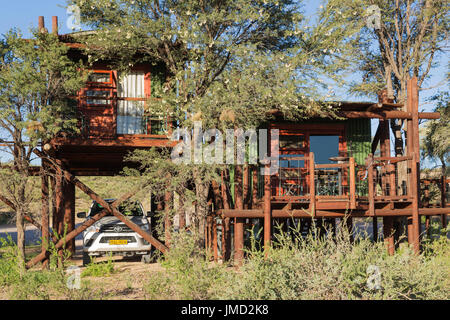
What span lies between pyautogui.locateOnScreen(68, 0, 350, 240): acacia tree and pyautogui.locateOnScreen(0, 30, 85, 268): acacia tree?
3.69ft

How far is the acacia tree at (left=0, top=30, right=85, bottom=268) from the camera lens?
35.8 feet

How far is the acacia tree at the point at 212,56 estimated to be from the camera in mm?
11055

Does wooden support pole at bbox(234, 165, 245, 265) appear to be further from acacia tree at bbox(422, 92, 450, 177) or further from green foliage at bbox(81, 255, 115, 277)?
acacia tree at bbox(422, 92, 450, 177)

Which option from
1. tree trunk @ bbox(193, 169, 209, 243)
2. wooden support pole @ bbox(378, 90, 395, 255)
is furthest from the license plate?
wooden support pole @ bbox(378, 90, 395, 255)

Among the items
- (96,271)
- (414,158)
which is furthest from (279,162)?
(96,271)

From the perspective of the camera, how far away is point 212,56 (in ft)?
39.8

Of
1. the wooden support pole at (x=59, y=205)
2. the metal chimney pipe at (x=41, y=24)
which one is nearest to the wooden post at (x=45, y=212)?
the wooden support pole at (x=59, y=205)

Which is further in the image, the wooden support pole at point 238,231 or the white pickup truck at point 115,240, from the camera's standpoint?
the white pickup truck at point 115,240

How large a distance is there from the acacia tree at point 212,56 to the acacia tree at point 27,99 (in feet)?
3.69

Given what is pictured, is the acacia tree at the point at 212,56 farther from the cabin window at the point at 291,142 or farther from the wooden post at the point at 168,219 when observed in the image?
the cabin window at the point at 291,142

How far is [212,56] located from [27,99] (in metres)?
4.79

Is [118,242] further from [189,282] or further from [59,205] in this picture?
[189,282]
